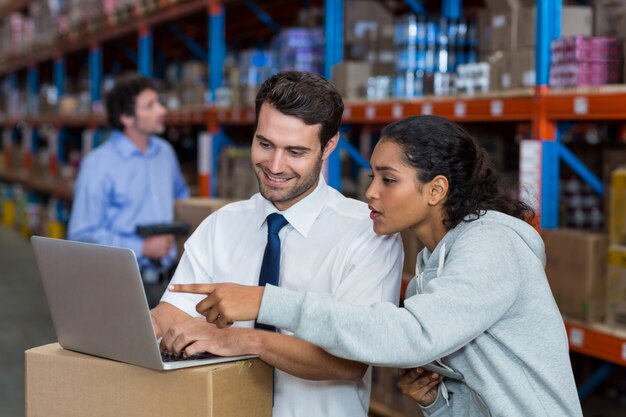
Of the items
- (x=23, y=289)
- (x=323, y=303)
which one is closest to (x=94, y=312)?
(x=323, y=303)

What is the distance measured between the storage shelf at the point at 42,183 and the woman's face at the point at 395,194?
766 centimetres

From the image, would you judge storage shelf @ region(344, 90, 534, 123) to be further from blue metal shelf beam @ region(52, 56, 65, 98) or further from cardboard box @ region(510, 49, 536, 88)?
blue metal shelf beam @ region(52, 56, 65, 98)

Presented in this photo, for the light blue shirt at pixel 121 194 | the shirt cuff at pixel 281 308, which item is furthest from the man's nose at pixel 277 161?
the light blue shirt at pixel 121 194

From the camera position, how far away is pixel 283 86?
2.00m

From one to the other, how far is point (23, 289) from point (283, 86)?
6.94m

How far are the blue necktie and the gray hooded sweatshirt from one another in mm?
373

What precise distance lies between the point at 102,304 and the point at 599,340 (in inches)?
74.6

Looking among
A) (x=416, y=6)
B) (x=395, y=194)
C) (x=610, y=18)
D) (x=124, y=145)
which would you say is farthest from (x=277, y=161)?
(x=416, y=6)

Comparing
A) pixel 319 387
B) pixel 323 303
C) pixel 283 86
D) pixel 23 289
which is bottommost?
pixel 23 289

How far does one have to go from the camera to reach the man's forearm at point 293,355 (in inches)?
70.2

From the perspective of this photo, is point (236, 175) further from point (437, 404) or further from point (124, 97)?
point (437, 404)

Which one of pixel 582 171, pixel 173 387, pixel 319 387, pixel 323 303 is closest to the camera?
pixel 323 303

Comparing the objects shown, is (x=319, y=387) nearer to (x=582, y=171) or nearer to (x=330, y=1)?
(x=582, y=171)

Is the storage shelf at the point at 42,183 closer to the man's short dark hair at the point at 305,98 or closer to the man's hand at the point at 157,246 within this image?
the man's hand at the point at 157,246
